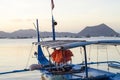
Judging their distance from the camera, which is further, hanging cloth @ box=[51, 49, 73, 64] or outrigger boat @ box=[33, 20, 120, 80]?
hanging cloth @ box=[51, 49, 73, 64]

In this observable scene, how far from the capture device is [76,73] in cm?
2006

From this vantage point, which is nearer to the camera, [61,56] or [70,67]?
[61,56]

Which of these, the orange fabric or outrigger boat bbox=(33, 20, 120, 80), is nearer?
outrigger boat bbox=(33, 20, 120, 80)

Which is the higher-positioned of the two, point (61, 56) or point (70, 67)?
point (61, 56)

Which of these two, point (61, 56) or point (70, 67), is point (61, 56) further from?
point (70, 67)

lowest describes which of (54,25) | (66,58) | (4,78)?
(4,78)

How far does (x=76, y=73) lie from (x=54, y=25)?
7.73 metres

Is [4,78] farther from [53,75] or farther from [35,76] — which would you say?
[53,75]

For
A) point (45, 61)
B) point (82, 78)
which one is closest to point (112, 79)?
point (82, 78)

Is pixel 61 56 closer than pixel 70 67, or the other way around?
pixel 61 56

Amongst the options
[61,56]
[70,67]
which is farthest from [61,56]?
[70,67]

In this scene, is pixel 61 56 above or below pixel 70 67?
above

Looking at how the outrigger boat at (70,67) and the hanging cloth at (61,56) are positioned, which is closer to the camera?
the outrigger boat at (70,67)

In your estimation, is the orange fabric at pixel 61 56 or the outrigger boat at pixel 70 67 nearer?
the outrigger boat at pixel 70 67
